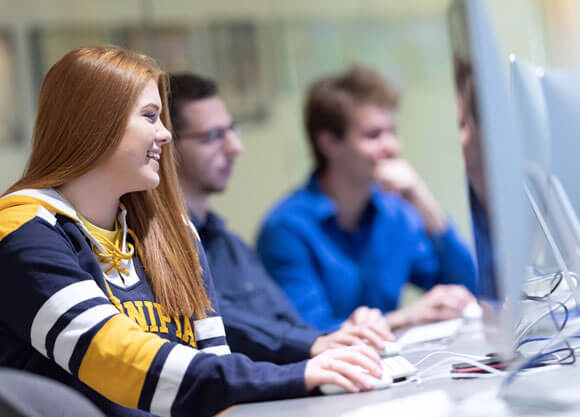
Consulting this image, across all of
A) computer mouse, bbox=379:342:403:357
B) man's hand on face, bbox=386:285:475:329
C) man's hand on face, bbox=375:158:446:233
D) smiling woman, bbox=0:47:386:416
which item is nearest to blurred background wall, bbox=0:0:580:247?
man's hand on face, bbox=375:158:446:233

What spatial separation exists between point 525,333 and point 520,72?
36 centimetres

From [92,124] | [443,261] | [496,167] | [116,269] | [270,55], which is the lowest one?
[443,261]

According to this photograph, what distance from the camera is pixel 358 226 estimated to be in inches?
96.1

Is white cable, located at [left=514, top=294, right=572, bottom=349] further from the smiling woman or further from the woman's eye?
the woman's eye

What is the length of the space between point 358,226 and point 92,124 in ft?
4.96

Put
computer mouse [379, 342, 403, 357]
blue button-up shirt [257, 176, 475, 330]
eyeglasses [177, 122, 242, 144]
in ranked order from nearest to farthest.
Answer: computer mouse [379, 342, 403, 357] < eyeglasses [177, 122, 242, 144] < blue button-up shirt [257, 176, 475, 330]

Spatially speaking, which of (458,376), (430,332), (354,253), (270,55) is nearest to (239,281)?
(430,332)

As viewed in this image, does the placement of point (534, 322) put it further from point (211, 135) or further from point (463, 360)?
point (211, 135)

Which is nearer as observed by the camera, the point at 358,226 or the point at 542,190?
the point at 542,190

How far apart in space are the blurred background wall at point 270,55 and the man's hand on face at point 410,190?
3.19 ft

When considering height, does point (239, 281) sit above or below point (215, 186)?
below

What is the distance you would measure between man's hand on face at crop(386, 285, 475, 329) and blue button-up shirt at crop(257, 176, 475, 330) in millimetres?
440

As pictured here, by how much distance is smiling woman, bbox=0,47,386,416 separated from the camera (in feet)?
2.96

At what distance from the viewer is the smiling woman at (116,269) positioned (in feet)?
2.96
